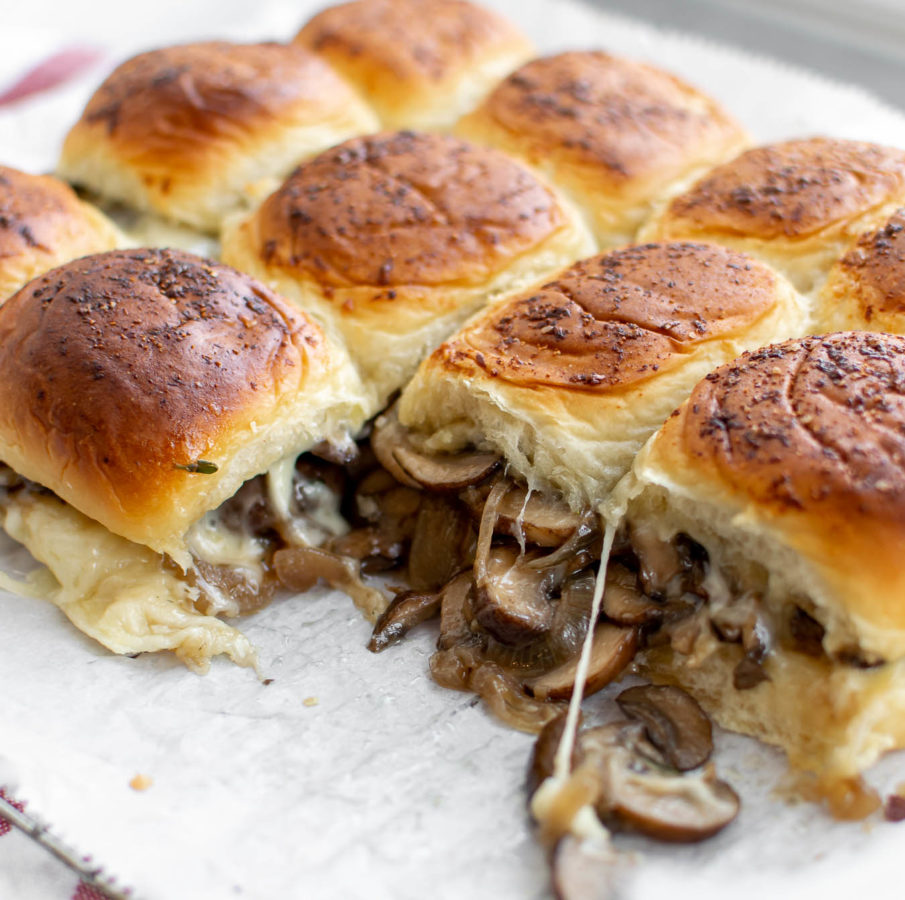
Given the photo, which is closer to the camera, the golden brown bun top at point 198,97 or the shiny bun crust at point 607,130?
the shiny bun crust at point 607,130

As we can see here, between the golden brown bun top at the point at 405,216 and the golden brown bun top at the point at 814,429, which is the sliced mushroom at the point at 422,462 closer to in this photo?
the golden brown bun top at the point at 405,216

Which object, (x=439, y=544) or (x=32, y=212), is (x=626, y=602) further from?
(x=32, y=212)

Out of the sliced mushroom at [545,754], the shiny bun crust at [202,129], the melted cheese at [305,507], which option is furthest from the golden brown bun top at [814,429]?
the shiny bun crust at [202,129]

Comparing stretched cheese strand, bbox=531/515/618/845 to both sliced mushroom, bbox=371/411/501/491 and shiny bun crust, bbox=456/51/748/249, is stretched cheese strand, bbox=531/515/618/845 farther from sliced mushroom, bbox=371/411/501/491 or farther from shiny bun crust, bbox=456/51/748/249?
shiny bun crust, bbox=456/51/748/249

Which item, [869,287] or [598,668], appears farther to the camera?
[869,287]

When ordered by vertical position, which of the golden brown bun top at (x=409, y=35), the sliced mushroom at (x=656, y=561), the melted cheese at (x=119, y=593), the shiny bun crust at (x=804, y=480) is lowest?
the melted cheese at (x=119, y=593)

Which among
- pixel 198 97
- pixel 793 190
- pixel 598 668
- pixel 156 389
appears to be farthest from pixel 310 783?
pixel 198 97

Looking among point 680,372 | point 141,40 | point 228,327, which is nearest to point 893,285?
point 680,372

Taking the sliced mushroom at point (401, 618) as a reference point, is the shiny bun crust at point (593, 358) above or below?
above
